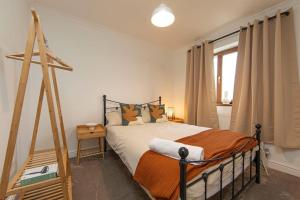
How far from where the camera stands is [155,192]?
1.09 m

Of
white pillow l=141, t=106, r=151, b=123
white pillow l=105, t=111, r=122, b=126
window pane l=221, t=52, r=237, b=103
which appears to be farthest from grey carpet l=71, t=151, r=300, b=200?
window pane l=221, t=52, r=237, b=103

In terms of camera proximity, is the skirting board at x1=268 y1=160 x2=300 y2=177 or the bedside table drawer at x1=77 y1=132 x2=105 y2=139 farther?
the bedside table drawer at x1=77 y1=132 x2=105 y2=139

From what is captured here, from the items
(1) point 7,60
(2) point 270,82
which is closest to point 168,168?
(1) point 7,60

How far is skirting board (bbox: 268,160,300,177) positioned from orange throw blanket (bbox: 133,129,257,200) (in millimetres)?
1095

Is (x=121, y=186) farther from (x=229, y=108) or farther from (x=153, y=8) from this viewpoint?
(x=153, y=8)

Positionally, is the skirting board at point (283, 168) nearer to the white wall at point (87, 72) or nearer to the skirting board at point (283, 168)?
the skirting board at point (283, 168)

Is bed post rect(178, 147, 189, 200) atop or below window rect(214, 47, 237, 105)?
below

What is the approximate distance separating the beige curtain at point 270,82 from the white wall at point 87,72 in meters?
2.00

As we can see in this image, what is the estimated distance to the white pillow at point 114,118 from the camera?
2.77m

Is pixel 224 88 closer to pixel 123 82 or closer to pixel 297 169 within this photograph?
pixel 297 169

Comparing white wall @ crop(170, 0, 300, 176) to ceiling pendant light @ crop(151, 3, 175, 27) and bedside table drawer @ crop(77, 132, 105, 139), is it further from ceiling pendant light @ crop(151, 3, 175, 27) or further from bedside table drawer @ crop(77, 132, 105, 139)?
bedside table drawer @ crop(77, 132, 105, 139)

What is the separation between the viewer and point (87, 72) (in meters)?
2.87

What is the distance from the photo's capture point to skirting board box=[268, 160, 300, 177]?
209 cm

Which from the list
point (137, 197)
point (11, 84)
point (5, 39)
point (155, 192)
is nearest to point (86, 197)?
point (137, 197)
